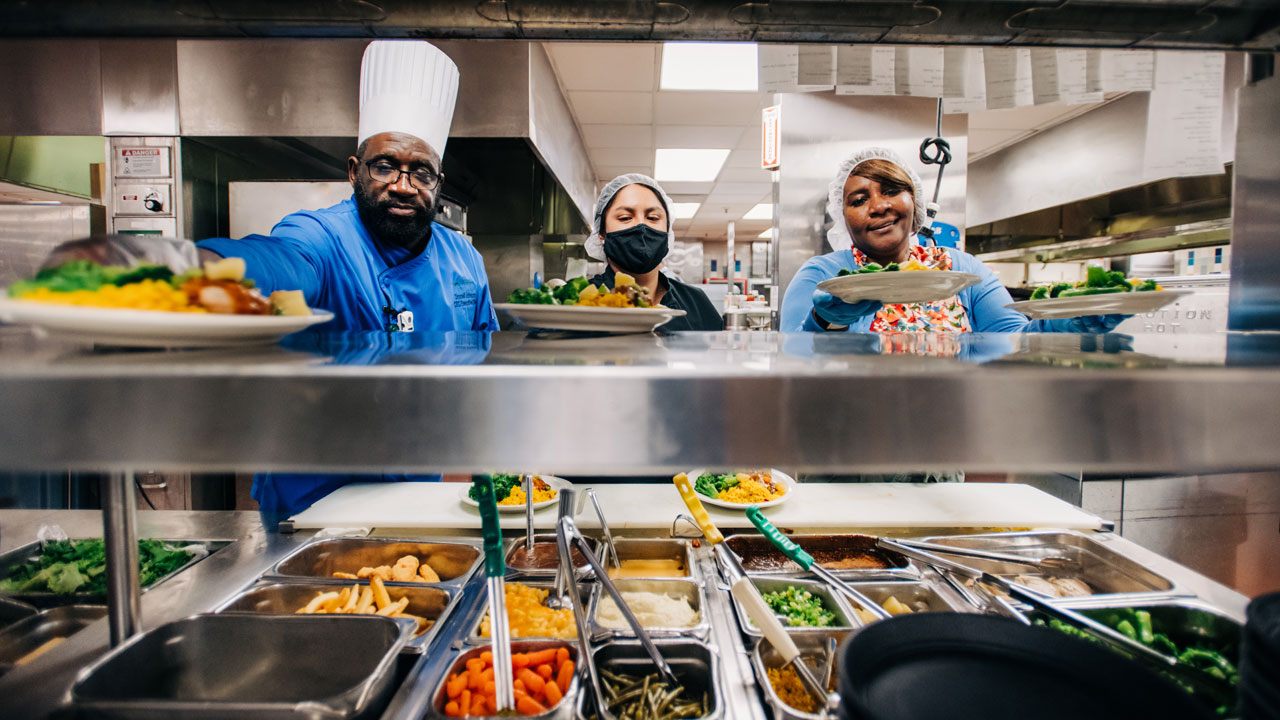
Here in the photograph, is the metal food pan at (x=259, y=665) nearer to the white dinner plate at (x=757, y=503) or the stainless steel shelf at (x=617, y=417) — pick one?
the stainless steel shelf at (x=617, y=417)

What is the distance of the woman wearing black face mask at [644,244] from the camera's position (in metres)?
3.00

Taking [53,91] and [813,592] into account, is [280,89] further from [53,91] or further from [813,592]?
[813,592]

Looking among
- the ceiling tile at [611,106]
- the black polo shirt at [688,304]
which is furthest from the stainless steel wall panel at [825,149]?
the ceiling tile at [611,106]

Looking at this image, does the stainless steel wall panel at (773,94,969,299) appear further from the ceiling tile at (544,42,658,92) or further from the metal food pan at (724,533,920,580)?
the metal food pan at (724,533,920,580)

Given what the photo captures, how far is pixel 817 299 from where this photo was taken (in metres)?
1.73

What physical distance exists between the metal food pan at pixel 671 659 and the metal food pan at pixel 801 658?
0.09 m

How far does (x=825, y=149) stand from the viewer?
379 cm

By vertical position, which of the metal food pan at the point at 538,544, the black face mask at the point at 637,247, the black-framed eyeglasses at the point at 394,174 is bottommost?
the metal food pan at the point at 538,544

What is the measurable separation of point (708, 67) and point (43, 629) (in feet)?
15.6

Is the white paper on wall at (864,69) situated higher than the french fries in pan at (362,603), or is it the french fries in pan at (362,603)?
the white paper on wall at (864,69)

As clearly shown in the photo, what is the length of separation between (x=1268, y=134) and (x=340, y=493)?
7.76 feet

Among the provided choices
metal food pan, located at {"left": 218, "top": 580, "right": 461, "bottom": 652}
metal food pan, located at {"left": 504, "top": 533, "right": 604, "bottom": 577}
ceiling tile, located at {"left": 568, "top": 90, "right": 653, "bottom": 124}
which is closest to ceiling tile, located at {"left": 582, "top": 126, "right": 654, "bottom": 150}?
ceiling tile, located at {"left": 568, "top": 90, "right": 653, "bottom": 124}

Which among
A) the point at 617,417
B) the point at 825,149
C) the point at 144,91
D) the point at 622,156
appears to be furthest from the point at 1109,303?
the point at 622,156

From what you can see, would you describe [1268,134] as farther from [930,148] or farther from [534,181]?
[534,181]
